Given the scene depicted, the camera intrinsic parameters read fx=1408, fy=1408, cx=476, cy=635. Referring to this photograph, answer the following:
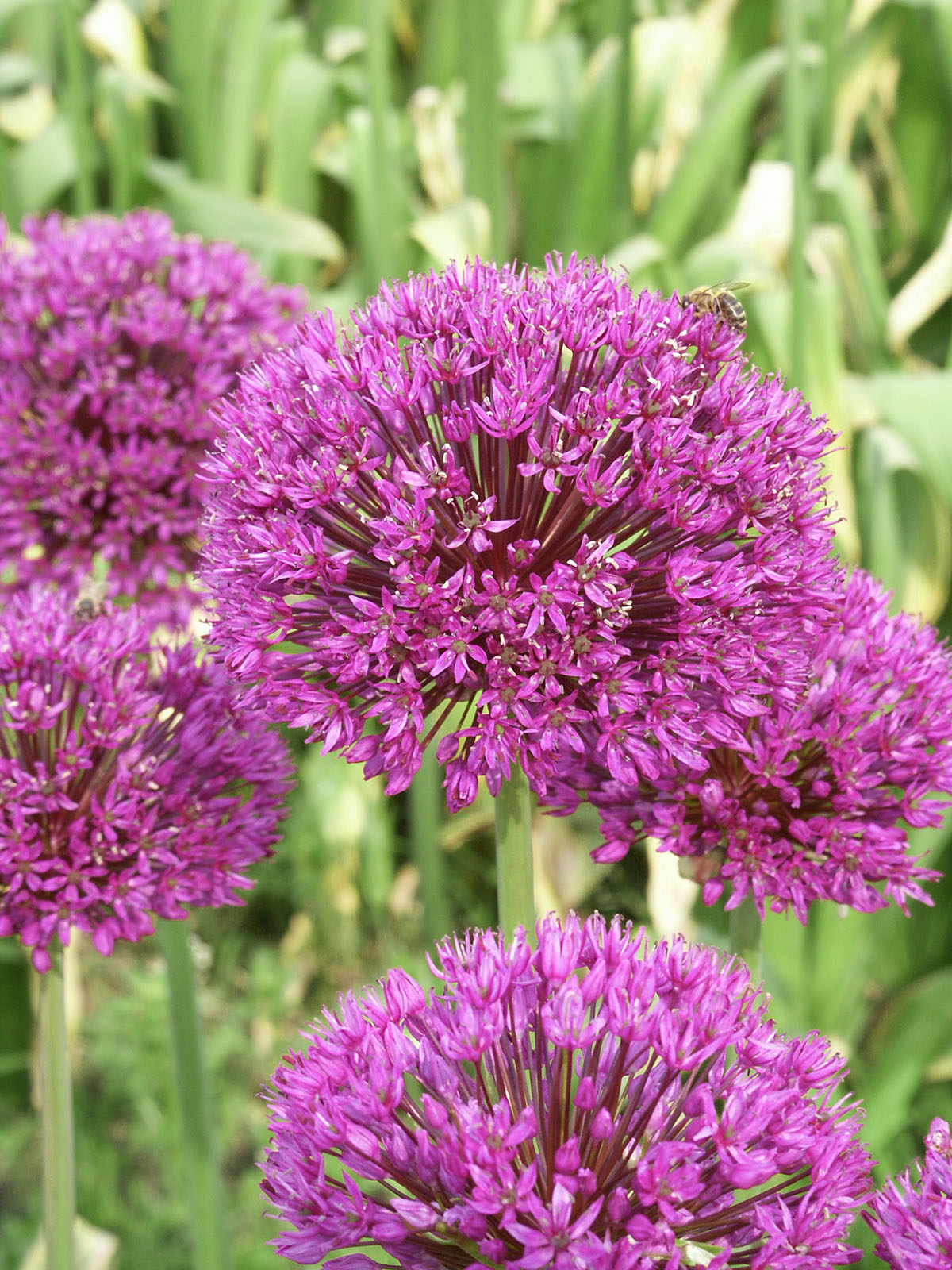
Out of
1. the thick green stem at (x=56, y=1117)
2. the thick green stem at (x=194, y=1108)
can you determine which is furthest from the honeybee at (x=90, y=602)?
the thick green stem at (x=194, y=1108)

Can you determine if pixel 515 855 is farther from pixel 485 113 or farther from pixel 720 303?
pixel 485 113

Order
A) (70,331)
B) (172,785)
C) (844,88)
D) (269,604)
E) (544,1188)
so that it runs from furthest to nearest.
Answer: (844,88) → (70,331) → (172,785) → (269,604) → (544,1188)

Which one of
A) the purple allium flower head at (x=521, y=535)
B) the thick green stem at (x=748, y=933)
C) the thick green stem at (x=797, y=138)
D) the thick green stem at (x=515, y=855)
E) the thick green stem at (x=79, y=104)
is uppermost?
the thick green stem at (x=79, y=104)

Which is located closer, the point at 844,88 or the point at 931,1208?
the point at 931,1208

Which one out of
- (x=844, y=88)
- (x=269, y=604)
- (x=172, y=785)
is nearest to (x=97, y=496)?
(x=172, y=785)

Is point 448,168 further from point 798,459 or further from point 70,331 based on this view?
point 798,459

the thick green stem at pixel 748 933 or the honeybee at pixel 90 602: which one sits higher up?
the honeybee at pixel 90 602

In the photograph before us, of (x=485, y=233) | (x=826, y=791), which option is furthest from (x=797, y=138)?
(x=826, y=791)

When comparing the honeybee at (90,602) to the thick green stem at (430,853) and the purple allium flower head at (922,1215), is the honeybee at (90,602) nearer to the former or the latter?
the purple allium flower head at (922,1215)
